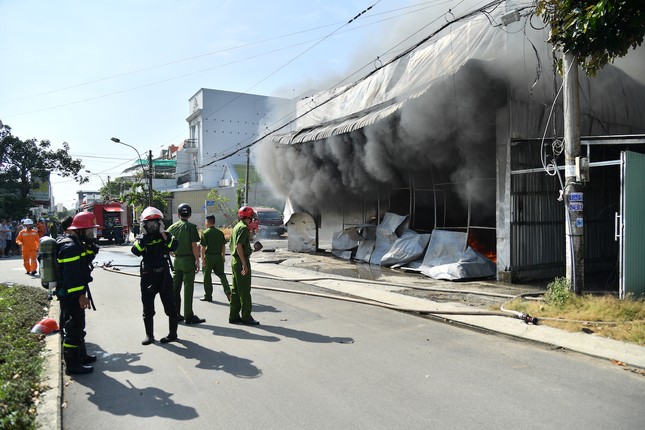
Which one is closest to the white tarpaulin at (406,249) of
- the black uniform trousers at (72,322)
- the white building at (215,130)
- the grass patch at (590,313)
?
the grass patch at (590,313)

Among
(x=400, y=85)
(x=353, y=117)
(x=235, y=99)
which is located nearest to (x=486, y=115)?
(x=400, y=85)

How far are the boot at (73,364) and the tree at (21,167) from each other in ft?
91.6

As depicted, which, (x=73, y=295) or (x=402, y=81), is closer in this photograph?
(x=73, y=295)

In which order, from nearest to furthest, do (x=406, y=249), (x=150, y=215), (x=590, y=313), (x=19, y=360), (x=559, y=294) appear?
(x=19, y=360)
(x=150, y=215)
(x=590, y=313)
(x=559, y=294)
(x=406, y=249)

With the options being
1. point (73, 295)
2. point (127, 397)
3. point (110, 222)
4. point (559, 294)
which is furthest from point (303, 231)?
point (110, 222)

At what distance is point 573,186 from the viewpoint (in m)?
7.01

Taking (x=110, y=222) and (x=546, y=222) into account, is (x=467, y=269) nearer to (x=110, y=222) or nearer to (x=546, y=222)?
(x=546, y=222)

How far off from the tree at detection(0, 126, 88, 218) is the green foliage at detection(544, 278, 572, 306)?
3019cm

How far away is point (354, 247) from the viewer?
15508 millimetres

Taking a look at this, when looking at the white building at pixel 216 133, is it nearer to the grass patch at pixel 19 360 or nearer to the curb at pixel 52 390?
the grass patch at pixel 19 360

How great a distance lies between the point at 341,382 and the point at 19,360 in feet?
10.4

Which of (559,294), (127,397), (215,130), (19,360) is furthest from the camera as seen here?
(215,130)

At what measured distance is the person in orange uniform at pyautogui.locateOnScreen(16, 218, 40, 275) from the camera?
40.1ft

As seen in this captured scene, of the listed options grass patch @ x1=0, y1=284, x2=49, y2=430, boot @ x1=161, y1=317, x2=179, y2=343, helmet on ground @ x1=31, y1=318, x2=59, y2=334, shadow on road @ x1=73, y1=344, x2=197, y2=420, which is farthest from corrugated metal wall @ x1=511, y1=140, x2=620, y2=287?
grass patch @ x1=0, y1=284, x2=49, y2=430
